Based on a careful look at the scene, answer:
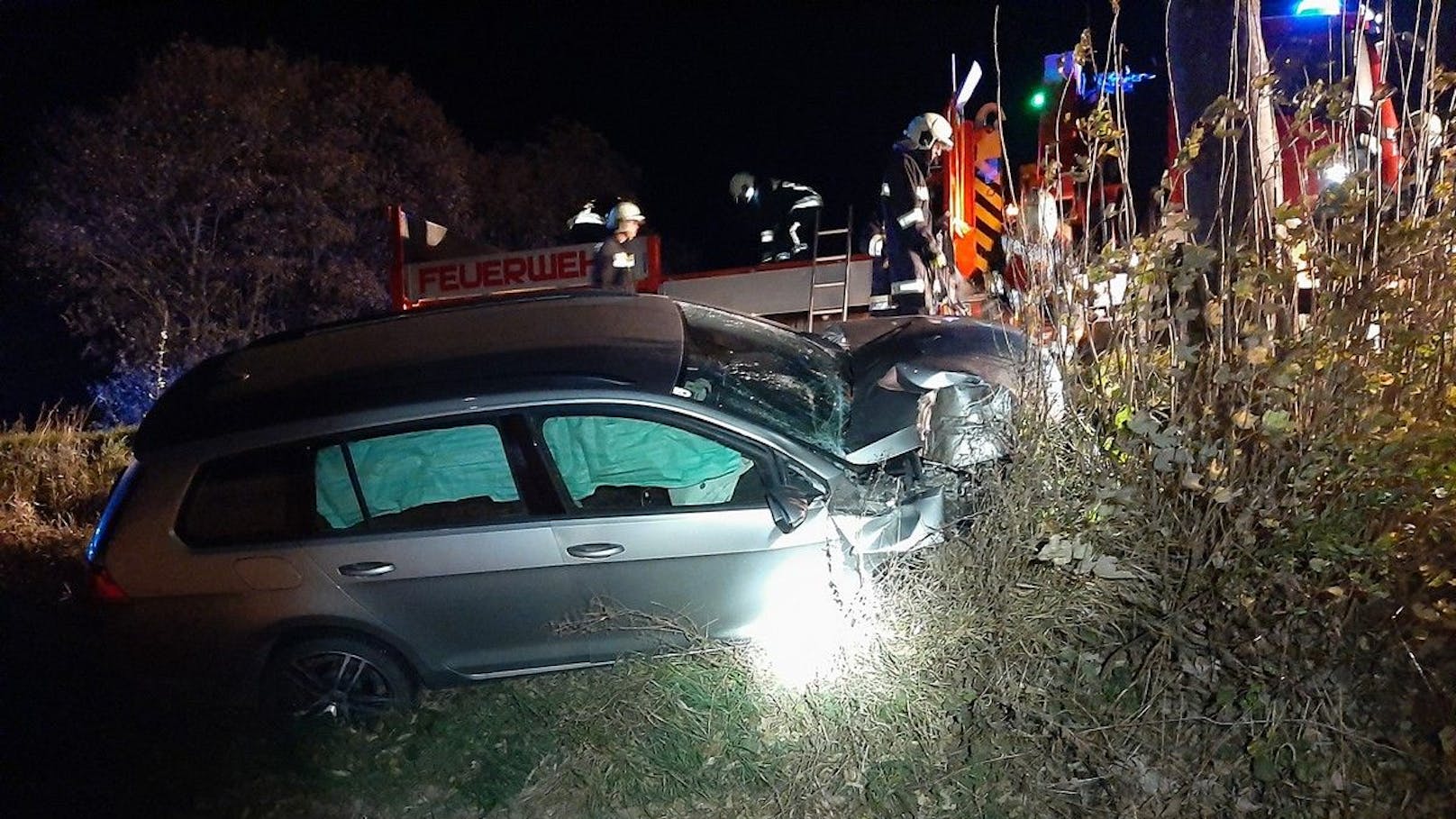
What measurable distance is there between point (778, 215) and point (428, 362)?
6.67 metres

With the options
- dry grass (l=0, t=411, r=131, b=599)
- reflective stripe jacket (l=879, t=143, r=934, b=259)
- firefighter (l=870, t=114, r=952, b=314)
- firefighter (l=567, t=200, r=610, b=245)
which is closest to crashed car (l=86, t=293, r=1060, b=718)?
dry grass (l=0, t=411, r=131, b=599)

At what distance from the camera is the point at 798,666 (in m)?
3.58

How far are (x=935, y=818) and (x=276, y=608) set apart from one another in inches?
99.0

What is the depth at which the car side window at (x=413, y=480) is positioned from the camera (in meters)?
4.29

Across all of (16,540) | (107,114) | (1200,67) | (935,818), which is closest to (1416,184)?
(1200,67)

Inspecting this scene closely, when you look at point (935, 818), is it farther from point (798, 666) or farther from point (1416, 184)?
point (1416, 184)

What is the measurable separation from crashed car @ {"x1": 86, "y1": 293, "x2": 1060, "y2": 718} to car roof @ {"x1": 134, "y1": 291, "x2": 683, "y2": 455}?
0.06 ft

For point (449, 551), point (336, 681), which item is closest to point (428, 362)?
Result: point (449, 551)

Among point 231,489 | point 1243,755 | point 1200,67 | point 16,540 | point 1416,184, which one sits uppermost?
point 1200,67

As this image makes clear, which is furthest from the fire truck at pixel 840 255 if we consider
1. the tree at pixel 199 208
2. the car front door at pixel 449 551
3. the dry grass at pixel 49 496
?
the tree at pixel 199 208

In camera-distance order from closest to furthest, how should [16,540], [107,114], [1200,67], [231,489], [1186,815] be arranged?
[1186,815]
[1200,67]
[231,489]
[16,540]
[107,114]

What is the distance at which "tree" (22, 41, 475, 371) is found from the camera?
53.5 ft

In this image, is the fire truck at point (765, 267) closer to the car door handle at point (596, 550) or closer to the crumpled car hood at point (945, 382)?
the crumpled car hood at point (945, 382)

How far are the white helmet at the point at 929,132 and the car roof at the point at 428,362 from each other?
3.88 metres
